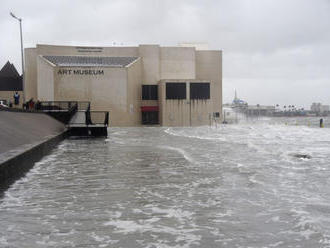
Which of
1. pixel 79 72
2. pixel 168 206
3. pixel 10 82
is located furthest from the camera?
pixel 10 82

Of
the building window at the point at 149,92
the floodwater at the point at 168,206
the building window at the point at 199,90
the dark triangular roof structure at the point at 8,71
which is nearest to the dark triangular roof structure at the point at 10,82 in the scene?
the dark triangular roof structure at the point at 8,71

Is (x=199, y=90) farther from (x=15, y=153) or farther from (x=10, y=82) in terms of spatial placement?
(x=15, y=153)

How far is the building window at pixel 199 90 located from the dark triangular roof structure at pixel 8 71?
4457 centimetres

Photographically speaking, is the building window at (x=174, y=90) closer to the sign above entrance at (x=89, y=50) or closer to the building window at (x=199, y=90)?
the building window at (x=199, y=90)

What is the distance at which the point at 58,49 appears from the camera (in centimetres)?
6569

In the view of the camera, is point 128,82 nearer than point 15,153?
No

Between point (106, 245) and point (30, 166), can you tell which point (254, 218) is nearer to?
point (106, 245)

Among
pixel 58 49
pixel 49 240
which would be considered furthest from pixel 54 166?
pixel 58 49

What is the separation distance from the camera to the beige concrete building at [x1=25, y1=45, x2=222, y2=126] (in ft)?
191

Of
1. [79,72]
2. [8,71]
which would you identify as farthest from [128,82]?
[8,71]

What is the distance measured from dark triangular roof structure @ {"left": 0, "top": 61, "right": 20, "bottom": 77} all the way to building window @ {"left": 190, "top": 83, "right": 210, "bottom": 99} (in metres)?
44.6

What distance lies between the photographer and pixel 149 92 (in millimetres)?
65000

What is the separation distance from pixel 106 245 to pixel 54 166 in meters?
7.87

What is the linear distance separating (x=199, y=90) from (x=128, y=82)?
11.3 metres
